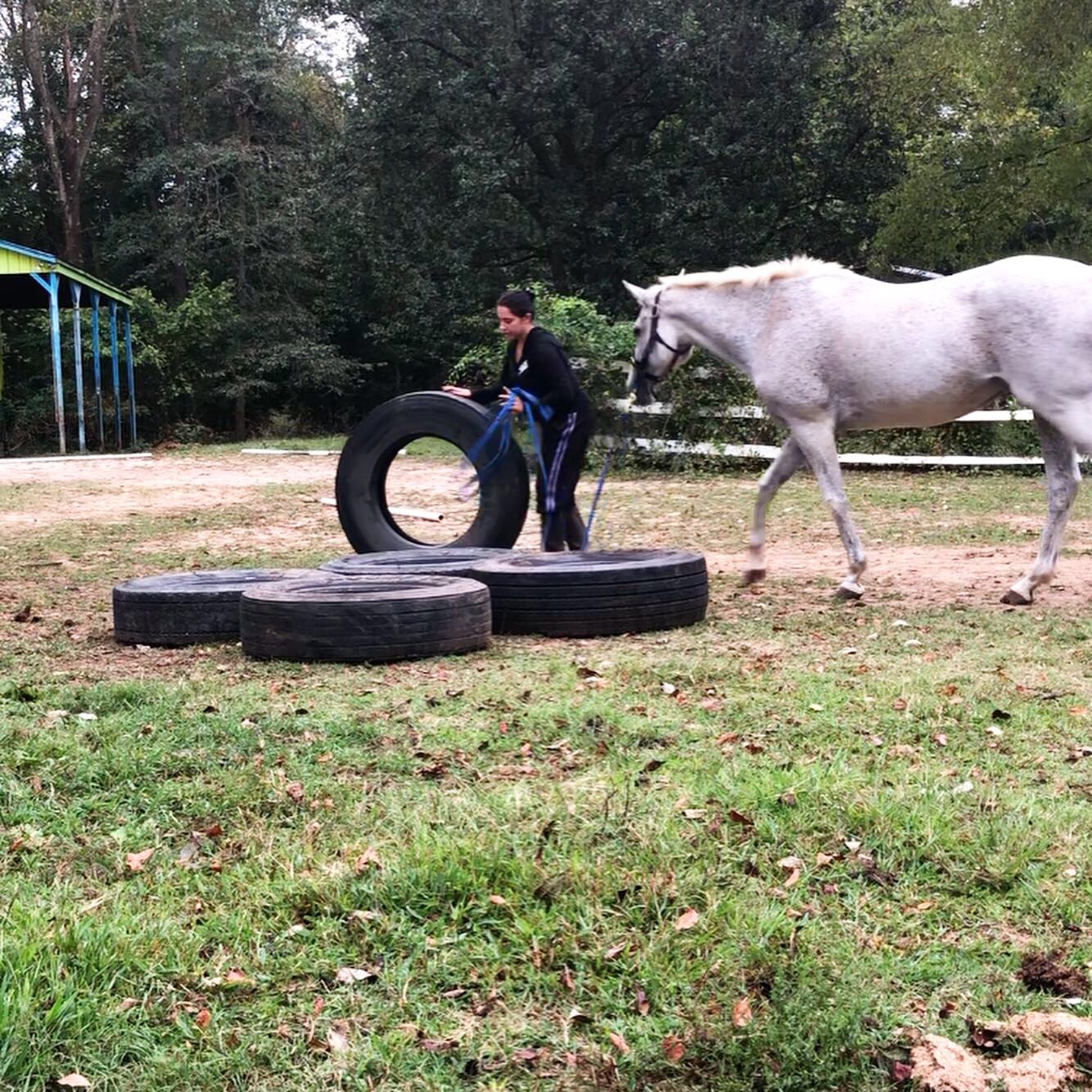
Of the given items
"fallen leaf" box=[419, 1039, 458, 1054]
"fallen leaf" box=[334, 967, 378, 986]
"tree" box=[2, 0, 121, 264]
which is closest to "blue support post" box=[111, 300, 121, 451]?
"tree" box=[2, 0, 121, 264]

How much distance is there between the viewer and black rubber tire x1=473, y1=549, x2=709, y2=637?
6.31 m

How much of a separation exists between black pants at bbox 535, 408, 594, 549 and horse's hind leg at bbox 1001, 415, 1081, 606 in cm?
273

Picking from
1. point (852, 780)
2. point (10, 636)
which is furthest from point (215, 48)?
point (852, 780)

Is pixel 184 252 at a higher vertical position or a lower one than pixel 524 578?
higher

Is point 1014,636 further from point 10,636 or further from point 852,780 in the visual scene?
point 10,636

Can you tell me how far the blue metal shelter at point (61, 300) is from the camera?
21.8 metres

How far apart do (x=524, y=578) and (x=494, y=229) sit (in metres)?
23.5

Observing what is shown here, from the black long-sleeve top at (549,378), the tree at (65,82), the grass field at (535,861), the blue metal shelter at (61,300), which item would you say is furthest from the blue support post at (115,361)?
the grass field at (535,861)

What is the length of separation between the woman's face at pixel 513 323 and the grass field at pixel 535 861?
8.90 ft

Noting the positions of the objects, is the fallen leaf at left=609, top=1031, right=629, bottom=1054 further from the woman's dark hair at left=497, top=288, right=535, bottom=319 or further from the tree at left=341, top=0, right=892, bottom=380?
the tree at left=341, top=0, right=892, bottom=380

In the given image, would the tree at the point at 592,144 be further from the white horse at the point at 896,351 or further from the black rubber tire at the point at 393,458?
the white horse at the point at 896,351

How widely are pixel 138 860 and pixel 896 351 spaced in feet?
17.7

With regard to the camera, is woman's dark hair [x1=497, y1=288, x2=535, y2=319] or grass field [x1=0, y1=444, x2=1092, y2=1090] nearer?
grass field [x1=0, y1=444, x2=1092, y2=1090]

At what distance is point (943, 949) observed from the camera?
2781 millimetres
